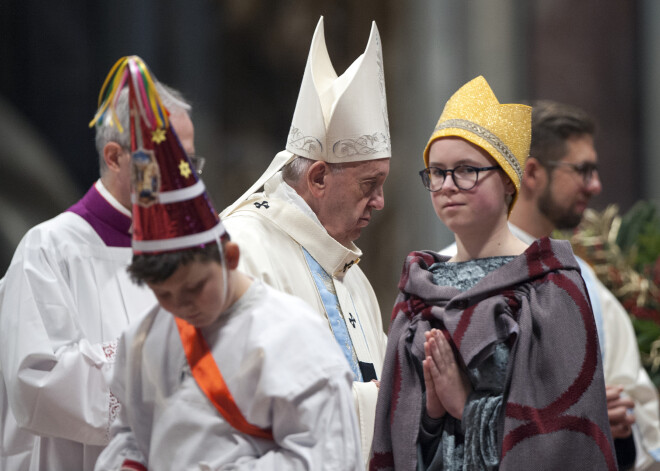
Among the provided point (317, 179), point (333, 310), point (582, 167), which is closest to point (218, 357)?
point (333, 310)

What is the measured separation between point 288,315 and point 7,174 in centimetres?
Answer: 361

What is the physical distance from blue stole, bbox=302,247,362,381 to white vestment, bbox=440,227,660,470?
2061 millimetres

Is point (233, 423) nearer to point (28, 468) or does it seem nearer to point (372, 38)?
point (28, 468)

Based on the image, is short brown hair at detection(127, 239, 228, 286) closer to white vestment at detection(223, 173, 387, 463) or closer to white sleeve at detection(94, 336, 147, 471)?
white sleeve at detection(94, 336, 147, 471)

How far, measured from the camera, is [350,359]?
347 cm

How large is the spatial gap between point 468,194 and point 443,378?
0.55m

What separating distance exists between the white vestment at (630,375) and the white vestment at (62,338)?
2.75 metres

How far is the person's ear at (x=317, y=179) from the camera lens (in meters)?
3.59

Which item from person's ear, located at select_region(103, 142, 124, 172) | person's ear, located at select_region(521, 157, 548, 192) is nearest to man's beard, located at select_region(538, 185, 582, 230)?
person's ear, located at select_region(521, 157, 548, 192)

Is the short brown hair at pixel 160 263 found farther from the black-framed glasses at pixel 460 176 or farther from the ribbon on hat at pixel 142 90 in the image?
the black-framed glasses at pixel 460 176

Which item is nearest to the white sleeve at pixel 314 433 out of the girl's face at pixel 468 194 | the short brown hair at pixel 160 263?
the short brown hair at pixel 160 263

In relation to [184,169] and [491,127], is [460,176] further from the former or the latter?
[184,169]

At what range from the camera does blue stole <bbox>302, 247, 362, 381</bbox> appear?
3.48 m

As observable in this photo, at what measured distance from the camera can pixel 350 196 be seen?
3578 millimetres
